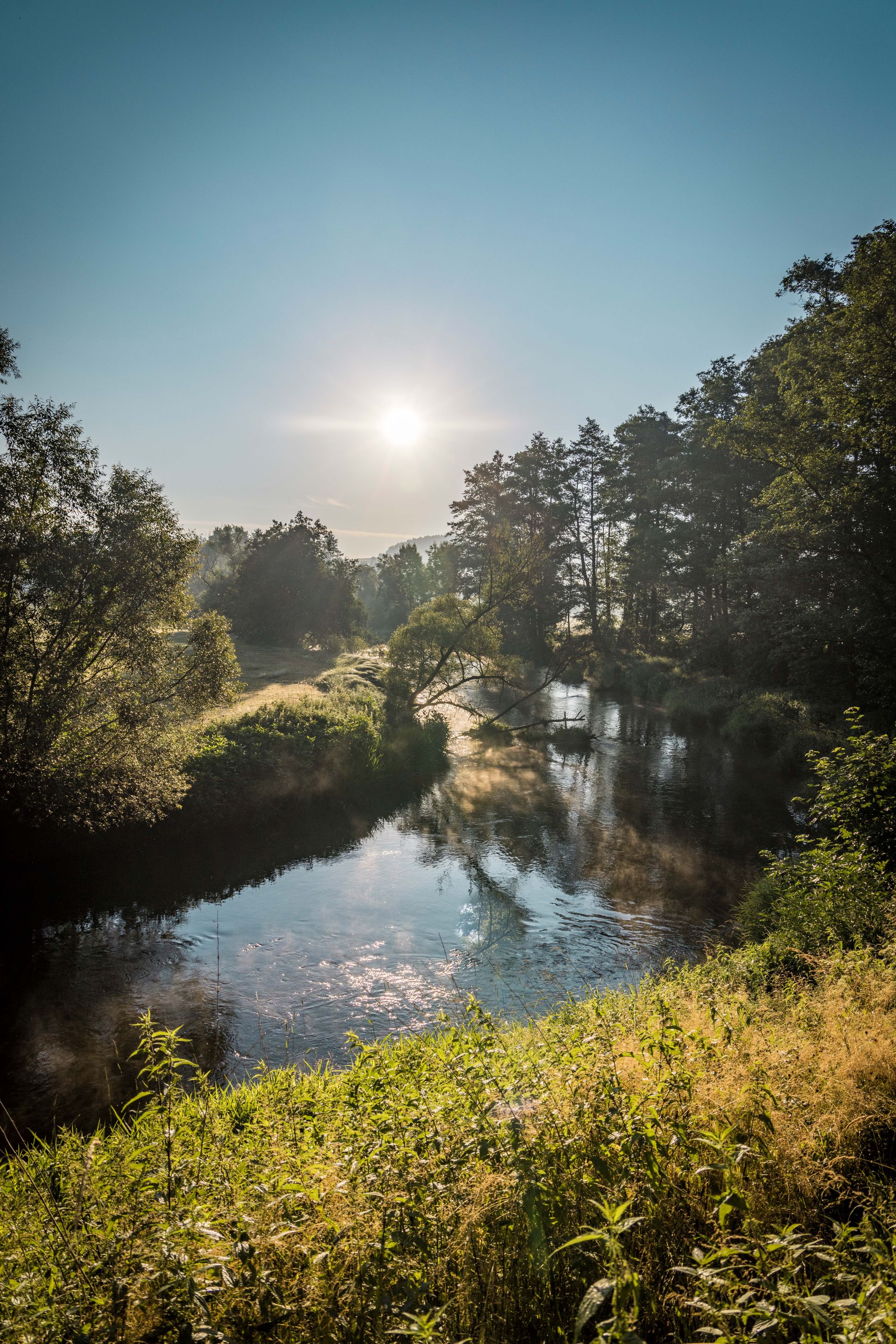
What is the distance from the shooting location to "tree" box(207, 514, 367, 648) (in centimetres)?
4444

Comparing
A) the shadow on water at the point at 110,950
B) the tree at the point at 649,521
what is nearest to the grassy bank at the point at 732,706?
the tree at the point at 649,521

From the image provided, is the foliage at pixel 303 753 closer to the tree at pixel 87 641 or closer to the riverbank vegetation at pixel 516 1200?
the tree at pixel 87 641

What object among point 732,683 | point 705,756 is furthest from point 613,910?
point 732,683

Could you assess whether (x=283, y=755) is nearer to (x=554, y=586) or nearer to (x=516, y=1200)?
(x=516, y=1200)

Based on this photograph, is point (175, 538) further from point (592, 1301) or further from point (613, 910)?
point (592, 1301)

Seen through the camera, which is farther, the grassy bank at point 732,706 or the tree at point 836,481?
the grassy bank at point 732,706

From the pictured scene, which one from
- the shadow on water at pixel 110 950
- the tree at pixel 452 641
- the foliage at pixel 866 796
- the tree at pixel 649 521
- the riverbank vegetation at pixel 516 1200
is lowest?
the shadow on water at pixel 110 950

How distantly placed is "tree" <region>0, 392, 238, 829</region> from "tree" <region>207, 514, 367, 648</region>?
32.4 meters

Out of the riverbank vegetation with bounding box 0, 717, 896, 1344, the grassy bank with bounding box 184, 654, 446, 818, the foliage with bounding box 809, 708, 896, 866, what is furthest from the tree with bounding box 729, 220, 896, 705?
the riverbank vegetation with bounding box 0, 717, 896, 1344

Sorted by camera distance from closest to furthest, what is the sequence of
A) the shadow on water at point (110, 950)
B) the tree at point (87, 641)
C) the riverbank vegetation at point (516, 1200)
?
1. the riverbank vegetation at point (516, 1200)
2. the shadow on water at point (110, 950)
3. the tree at point (87, 641)

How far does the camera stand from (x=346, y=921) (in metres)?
11.5

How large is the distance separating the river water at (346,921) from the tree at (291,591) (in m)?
28.8

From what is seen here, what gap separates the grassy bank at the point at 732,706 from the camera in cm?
2064

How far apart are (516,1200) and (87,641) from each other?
11044 millimetres
